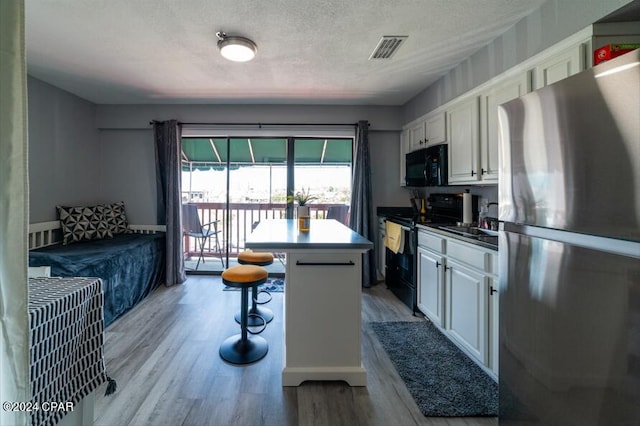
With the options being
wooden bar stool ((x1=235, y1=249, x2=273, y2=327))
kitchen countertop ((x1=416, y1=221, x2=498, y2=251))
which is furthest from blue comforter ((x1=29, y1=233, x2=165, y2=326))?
kitchen countertop ((x1=416, y1=221, x2=498, y2=251))

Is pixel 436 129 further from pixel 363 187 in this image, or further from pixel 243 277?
pixel 243 277

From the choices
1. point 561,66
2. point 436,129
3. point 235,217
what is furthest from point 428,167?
point 235,217

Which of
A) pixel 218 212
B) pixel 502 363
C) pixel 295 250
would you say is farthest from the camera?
pixel 218 212

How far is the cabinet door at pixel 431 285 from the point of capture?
250 centimetres

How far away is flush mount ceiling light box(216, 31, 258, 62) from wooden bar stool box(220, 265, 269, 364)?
68.9 inches

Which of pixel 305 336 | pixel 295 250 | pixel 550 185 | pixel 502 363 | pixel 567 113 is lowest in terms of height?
pixel 305 336

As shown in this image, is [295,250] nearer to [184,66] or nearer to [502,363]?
[502,363]

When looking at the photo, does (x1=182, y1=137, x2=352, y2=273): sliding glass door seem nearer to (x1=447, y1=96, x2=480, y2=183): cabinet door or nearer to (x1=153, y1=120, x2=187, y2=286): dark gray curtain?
(x1=153, y1=120, x2=187, y2=286): dark gray curtain

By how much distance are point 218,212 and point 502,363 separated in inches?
165

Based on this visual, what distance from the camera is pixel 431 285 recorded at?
2.66 m

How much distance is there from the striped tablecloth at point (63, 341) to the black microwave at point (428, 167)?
293cm

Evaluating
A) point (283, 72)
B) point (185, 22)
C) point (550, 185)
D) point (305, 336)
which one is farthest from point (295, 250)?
point (283, 72)

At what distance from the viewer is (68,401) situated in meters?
0.96

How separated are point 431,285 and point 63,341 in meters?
2.55
